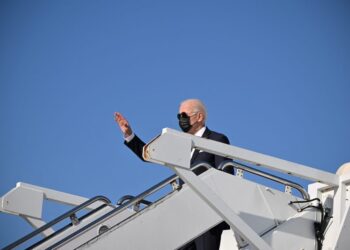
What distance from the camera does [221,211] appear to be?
18.6 ft

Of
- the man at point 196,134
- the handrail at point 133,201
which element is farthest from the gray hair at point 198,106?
the handrail at point 133,201

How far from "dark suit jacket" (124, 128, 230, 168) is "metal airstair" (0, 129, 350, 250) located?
0.29m

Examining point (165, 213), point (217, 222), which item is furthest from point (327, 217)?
point (165, 213)

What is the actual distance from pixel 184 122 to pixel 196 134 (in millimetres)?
193

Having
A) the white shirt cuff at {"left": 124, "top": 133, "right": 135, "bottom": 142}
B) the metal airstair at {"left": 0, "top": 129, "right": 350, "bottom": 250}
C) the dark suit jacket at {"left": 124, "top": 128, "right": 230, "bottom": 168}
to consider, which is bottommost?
the metal airstair at {"left": 0, "top": 129, "right": 350, "bottom": 250}

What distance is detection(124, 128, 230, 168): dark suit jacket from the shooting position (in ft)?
22.9

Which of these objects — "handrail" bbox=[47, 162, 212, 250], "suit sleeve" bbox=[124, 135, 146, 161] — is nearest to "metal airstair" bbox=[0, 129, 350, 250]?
"handrail" bbox=[47, 162, 212, 250]

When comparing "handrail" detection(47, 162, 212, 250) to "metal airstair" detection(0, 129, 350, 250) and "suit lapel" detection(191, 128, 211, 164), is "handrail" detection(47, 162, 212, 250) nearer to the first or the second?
"metal airstair" detection(0, 129, 350, 250)

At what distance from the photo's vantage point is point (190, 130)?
7.36 m

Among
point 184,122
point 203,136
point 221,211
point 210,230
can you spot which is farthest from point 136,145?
point 221,211

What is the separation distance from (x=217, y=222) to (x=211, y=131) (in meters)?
1.35

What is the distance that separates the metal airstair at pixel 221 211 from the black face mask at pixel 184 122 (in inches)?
28.2

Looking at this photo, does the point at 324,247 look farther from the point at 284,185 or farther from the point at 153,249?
the point at 153,249

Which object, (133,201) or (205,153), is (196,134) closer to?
(205,153)
